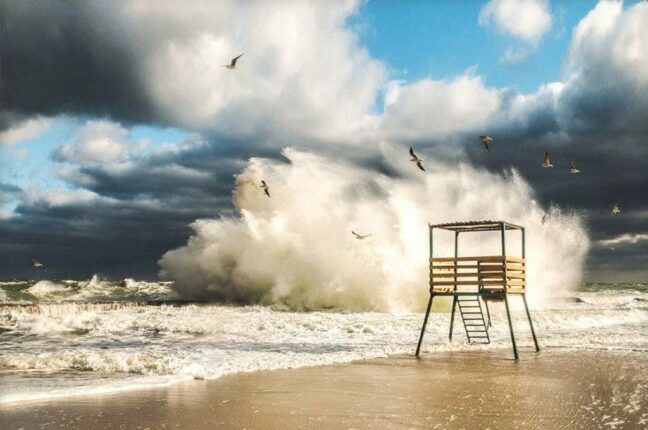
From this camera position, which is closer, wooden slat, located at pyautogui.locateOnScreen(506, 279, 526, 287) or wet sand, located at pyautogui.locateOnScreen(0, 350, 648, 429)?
wet sand, located at pyautogui.locateOnScreen(0, 350, 648, 429)

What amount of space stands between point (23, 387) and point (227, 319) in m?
15.6

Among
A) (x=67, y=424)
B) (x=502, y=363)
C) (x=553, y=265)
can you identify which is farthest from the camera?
(x=553, y=265)

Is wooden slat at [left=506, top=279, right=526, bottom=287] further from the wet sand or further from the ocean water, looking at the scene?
the wet sand

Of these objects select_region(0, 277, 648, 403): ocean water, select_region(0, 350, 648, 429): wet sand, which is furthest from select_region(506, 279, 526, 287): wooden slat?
select_region(0, 350, 648, 429): wet sand

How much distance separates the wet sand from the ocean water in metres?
1.20

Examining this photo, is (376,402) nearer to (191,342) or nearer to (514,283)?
(514,283)

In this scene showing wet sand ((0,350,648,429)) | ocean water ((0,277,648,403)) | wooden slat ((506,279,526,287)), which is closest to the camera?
wet sand ((0,350,648,429))

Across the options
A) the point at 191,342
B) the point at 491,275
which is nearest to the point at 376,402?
the point at 491,275

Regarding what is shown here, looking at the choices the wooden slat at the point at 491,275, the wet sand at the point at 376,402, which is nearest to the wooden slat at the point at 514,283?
the wooden slat at the point at 491,275

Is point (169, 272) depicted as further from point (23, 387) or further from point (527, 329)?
point (23, 387)

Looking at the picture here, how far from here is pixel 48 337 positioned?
17.8 metres

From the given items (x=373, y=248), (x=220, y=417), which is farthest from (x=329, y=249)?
(x=220, y=417)

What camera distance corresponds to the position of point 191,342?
16281 millimetres

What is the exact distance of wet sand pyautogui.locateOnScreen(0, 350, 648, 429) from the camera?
677 cm
